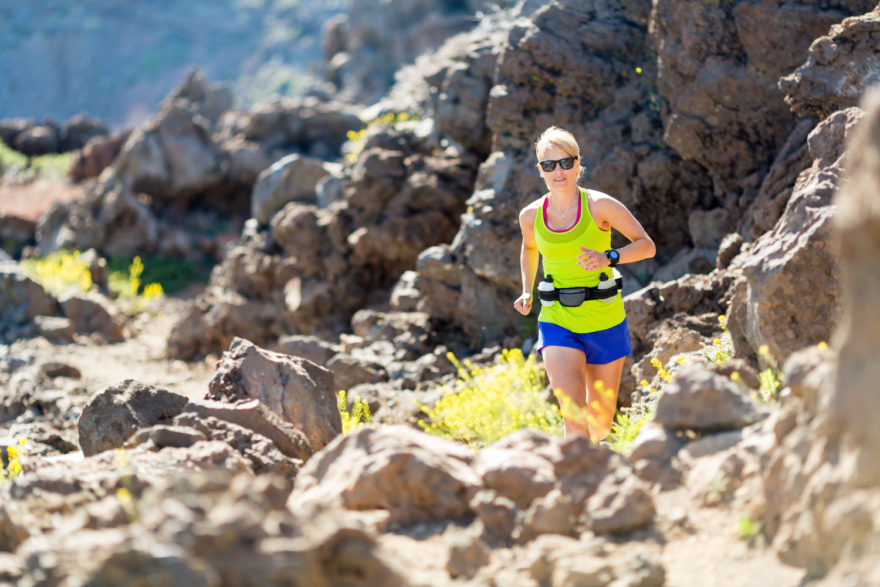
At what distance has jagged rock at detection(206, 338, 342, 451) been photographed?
589 centimetres

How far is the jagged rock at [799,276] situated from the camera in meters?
5.30

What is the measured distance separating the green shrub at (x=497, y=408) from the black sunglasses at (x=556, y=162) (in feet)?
6.44

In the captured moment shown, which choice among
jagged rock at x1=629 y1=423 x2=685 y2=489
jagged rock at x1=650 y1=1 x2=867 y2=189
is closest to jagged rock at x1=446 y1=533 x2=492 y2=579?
jagged rock at x1=629 y1=423 x2=685 y2=489

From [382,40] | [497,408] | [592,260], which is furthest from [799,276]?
[382,40]

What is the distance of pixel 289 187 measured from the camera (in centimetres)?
1510

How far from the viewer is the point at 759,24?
8.01 metres

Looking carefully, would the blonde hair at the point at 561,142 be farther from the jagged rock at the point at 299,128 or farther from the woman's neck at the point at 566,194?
the jagged rock at the point at 299,128

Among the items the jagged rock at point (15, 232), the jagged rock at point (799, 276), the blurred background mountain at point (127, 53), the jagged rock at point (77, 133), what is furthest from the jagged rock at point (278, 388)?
the blurred background mountain at point (127, 53)

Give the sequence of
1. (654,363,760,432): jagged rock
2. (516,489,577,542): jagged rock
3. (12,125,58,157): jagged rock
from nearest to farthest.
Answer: (516,489,577,542): jagged rock
(654,363,760,432): jagged rock
(12,125,58,157): jagged rock

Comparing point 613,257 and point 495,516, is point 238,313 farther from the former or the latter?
point 495,516

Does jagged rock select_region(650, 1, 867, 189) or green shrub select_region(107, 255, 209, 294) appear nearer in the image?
jagged rock select_region(650, 1, 867, 189)

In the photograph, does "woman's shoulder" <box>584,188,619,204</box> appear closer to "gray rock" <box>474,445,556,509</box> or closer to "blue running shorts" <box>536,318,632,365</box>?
"blue running shorts" <box>536,318,632,365</box>

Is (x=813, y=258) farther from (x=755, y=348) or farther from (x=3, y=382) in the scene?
(x=3, y=382)

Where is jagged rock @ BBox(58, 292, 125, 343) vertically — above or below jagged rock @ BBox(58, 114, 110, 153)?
below
